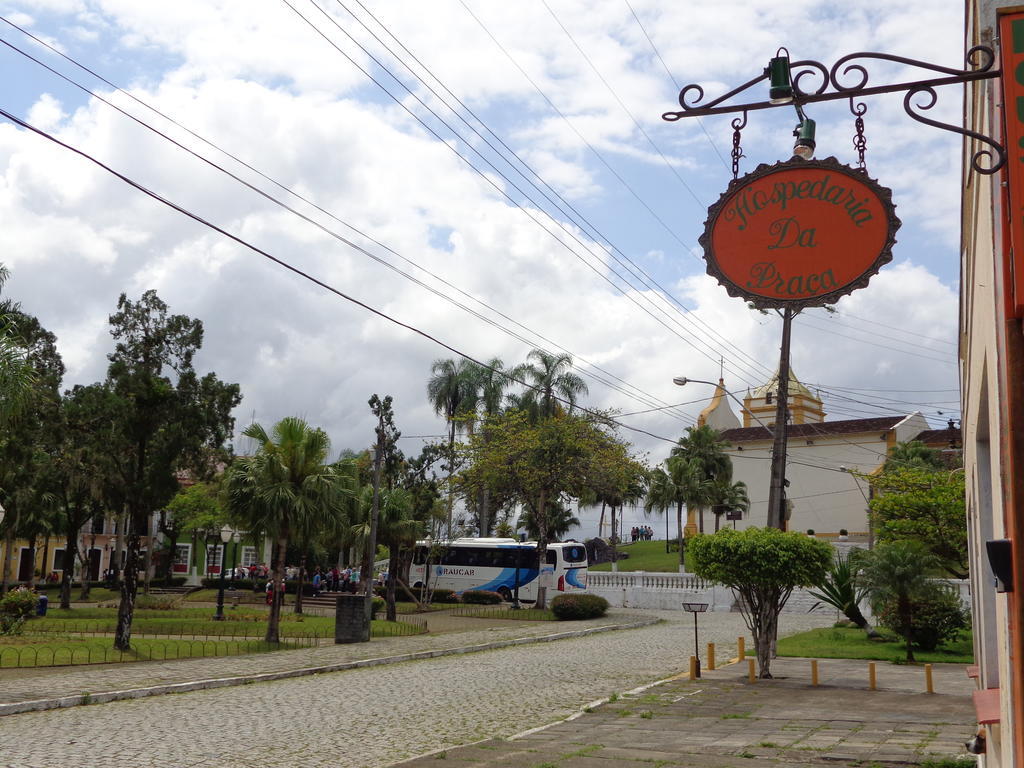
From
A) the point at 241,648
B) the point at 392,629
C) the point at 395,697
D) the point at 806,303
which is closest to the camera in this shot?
the point at 806,303

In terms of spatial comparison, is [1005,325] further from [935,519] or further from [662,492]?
[662,492]

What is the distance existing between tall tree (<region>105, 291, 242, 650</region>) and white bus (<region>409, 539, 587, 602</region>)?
884 inches

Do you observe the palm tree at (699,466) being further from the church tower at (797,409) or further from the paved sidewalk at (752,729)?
the paved sidewalk at (752,729)

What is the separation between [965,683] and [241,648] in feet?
51.7

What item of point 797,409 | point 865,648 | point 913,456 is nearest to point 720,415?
point 797,409

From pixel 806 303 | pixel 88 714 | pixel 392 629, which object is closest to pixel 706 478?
pixel 392 629

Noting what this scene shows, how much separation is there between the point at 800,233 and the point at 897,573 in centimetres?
1713

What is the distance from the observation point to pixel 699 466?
62188mm

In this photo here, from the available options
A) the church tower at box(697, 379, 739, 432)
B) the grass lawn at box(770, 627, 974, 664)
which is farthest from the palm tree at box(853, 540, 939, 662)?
the church tower at box(697, 379, 739, 432)

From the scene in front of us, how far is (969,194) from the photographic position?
856 centimetres

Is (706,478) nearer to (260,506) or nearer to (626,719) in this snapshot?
(260,506)

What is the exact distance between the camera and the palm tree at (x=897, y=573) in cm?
2266

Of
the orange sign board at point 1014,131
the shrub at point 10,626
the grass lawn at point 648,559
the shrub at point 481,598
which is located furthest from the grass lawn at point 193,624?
the grass lawn at point 648,559

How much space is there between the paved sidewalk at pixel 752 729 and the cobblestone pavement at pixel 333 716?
3.09 ft
